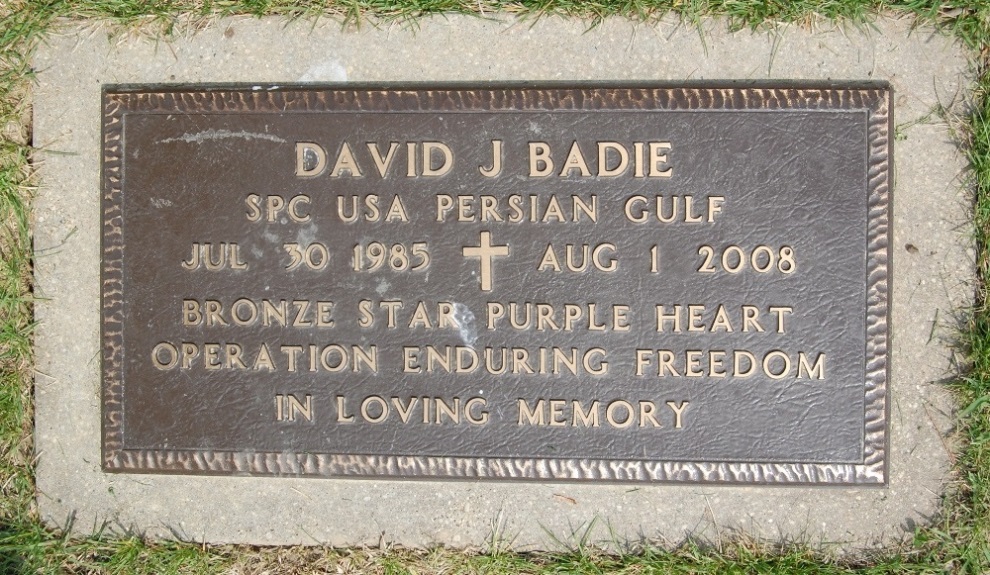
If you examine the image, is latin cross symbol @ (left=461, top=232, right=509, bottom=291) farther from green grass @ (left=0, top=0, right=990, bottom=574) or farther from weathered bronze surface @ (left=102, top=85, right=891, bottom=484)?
green grass @ (left=0, top=0, right=990, bottom=574)

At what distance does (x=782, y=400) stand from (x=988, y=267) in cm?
84

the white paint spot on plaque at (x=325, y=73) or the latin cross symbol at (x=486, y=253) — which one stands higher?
the white paint spot on plaque at (x=325, y=73)

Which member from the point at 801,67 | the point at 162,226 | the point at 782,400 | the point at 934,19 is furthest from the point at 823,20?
the point at 162,226

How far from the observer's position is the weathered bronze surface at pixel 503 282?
2260mm

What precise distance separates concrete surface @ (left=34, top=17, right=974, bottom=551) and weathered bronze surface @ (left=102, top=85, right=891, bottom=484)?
0.40 ft

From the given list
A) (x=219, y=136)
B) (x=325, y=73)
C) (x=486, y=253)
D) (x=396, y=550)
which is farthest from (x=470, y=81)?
(x=396, y=550)

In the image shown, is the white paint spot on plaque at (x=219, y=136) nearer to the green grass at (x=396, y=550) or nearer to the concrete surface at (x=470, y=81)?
the concrete surface at (x=470, y=81)

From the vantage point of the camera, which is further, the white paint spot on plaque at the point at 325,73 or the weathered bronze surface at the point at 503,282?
the white paint spot on plaque at the point at 325,73

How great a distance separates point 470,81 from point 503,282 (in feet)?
2.32

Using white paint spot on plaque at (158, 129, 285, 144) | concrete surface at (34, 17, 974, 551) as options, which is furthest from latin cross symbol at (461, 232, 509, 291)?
white paint spot on plaque at (158, 129, 285, 144)

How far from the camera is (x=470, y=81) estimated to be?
2389 mm

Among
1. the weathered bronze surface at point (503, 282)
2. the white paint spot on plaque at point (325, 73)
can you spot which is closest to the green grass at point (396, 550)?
the white paint spot on plaque at point (325, 73)

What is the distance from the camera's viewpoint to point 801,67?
7.67ft

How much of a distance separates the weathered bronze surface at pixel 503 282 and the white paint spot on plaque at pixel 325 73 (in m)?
0.08
